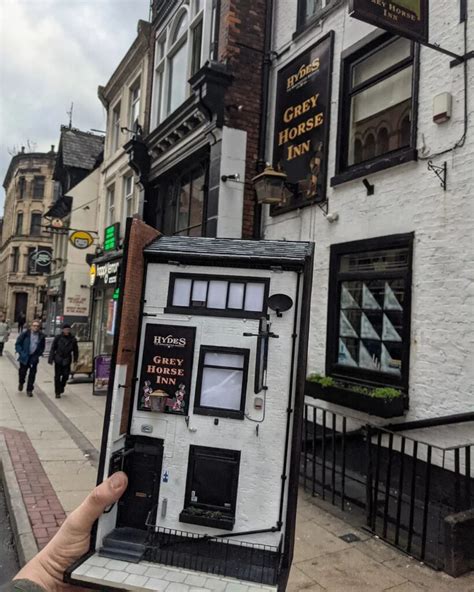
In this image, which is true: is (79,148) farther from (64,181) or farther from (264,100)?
(264,100)

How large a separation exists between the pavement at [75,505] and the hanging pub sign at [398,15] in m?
4.97

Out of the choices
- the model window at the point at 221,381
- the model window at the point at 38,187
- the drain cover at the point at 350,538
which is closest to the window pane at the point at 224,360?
the model window at the point at 221,381

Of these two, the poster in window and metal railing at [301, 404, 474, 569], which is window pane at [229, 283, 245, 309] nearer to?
the poster in window

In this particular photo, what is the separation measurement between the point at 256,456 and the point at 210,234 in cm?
611

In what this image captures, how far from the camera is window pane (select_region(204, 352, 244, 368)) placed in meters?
2.87

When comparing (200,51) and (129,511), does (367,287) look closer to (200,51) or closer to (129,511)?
(129,511)

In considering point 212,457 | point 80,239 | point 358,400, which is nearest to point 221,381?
point 212,457

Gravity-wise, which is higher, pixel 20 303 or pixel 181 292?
pixel 20 303

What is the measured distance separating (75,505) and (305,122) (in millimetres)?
6410

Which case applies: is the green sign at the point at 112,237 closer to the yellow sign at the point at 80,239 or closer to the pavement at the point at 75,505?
the yellow sign at the point at 80,239

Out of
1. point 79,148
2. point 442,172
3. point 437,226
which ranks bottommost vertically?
point 437,226

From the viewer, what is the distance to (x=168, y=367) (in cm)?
293

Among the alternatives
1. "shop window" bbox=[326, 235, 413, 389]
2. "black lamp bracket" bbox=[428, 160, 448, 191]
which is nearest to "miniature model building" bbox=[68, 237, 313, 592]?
"black lamp bracket" bbox=[428, 160, 448, 191]

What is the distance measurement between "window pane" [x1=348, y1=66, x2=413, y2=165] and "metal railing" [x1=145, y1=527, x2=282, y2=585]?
5.19 metres
